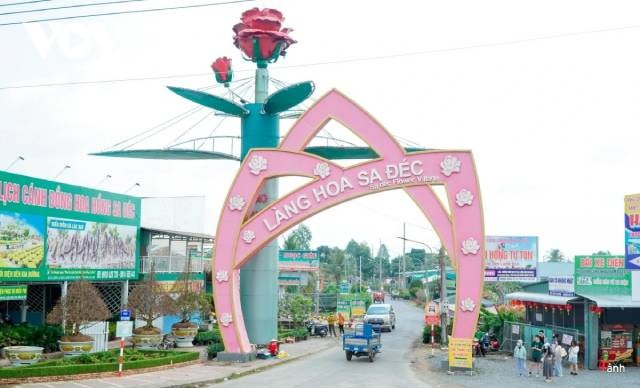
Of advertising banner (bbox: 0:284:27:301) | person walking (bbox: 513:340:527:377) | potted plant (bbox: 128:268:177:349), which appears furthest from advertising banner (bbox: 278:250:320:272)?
person walking (bbox: 513:340:527:377)

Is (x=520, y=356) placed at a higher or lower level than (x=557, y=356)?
lower

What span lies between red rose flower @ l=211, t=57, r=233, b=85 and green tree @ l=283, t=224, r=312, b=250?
90.9 meters

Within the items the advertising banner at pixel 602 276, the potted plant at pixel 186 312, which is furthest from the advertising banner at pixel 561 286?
the potted plant at pixel 186 312

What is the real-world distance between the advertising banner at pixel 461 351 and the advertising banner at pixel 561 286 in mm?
6157

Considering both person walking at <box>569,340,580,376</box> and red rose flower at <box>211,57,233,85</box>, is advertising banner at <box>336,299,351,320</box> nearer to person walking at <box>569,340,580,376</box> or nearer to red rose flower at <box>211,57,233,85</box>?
red rose flower at <box>211,57,233,85</box>

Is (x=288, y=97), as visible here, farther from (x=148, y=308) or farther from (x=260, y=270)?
(x=148, y=308)

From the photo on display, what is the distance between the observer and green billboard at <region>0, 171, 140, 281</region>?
30250 millimetres

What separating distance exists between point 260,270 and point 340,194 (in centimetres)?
723

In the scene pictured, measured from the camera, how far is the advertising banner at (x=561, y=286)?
2950 cm

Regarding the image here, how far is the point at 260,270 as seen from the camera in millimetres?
32875

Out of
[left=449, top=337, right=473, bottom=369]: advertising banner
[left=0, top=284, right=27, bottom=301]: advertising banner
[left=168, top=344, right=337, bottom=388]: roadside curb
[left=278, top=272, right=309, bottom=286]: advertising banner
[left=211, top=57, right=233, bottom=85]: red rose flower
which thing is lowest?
[left=168, top=344, right=337, bottom=388]: roadside curb

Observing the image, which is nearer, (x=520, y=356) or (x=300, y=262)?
(x=520, y=356)

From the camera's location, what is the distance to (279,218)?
93.7 feet

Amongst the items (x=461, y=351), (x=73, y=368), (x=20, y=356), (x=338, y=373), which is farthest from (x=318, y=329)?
(x=73, y=368)
